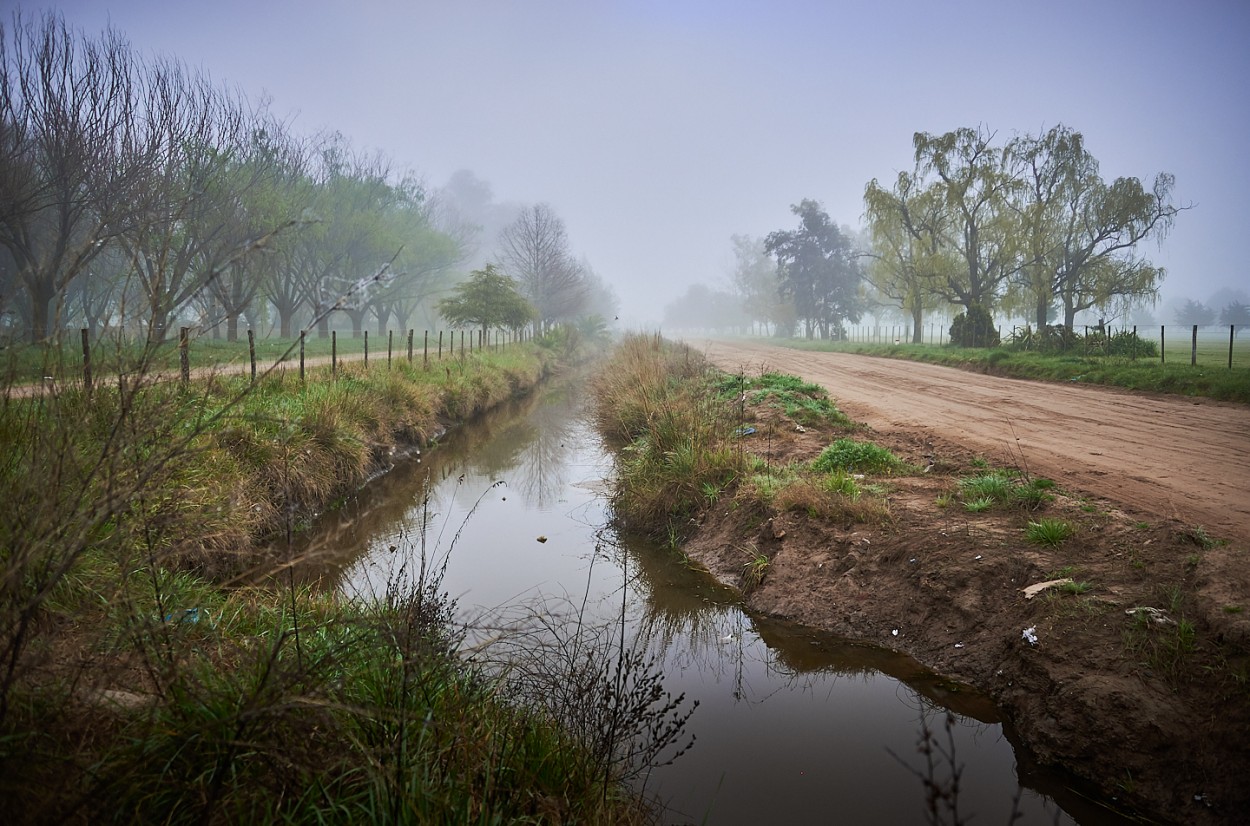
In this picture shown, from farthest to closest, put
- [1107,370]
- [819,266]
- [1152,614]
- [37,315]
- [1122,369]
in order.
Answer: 1. [819,266]
2. [1107,370]
3. [1122,369]
4. [37,315]
5. [1152,614]

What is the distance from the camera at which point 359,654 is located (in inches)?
124

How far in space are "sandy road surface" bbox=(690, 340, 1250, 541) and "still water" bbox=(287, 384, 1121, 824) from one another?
2.48 meters

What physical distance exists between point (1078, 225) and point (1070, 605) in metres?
27.7

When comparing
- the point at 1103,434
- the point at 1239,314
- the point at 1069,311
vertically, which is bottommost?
the point at 1103,434

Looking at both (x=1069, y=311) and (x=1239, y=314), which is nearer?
(x=1069, y=311)

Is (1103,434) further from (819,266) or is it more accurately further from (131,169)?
(819,266)

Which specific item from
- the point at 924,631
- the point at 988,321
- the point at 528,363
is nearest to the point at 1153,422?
the point at 924,631

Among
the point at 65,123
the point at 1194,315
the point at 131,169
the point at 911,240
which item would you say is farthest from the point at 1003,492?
the point at 1194,315

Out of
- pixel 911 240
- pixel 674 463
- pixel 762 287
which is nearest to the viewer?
pixel 674 463

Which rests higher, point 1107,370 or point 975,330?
point 975,330

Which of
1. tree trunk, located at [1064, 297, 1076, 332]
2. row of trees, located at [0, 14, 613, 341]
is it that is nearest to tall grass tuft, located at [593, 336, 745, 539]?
row of trees, located at [0, 14, 613, 341]

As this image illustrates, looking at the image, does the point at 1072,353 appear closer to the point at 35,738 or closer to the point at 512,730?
the point at 512,730

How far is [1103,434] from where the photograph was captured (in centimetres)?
816

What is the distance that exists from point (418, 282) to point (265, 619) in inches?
1720
